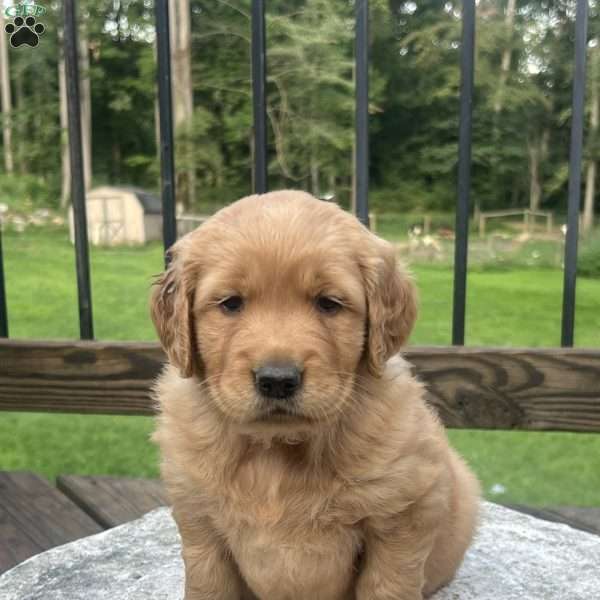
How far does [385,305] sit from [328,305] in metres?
0.17

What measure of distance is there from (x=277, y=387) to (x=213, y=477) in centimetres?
35

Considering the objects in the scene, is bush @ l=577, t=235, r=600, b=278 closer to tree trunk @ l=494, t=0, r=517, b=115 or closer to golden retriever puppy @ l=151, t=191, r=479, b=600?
tree trunk @ l=494, t=0, r=517, b=115

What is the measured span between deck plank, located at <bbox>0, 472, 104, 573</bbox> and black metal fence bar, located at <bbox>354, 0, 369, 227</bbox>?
1.51 meters

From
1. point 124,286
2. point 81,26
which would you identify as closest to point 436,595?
point 124,286

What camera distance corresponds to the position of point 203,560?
183cm

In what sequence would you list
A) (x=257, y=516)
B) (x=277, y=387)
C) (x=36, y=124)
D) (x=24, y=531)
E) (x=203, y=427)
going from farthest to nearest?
(x=36, y=124) < (x=24, y=531) < (x=203, y=427) < (x=257, y=516) < (x=277, y=387)

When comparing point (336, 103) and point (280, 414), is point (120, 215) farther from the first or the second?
point (280, 414)

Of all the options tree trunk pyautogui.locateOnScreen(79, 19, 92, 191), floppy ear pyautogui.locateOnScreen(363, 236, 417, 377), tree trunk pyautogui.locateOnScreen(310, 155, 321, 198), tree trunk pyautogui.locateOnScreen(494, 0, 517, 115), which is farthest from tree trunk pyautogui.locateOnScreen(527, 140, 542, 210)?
floppy ear pyautogui.locateOnScreen(363, 236, 417, 377)

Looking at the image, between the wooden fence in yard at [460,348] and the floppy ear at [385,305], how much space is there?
0.78 meters

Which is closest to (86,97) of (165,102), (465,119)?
(165,102)

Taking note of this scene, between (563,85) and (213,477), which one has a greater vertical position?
(563,85)

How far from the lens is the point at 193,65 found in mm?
10164

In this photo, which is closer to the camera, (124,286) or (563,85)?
(124,286)

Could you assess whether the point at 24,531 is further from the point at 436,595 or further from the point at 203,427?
the point at 436,595
